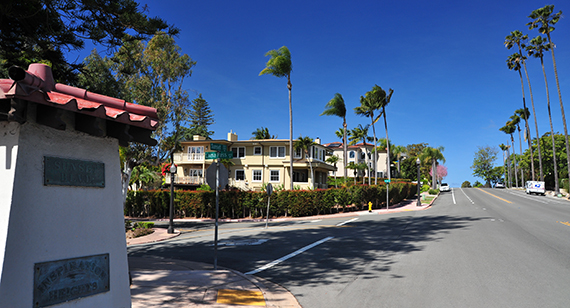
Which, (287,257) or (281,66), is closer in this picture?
(287,257)

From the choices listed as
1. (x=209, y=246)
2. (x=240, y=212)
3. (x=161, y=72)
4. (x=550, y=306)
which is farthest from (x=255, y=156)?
(x=550, y=306)

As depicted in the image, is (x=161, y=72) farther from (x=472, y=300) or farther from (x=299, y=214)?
(x=472, y=300)

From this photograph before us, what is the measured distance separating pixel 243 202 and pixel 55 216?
78.1ft

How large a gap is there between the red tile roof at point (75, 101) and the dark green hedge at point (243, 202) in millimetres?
22770

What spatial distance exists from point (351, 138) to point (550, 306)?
50.2 m

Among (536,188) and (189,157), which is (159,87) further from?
(536,188)

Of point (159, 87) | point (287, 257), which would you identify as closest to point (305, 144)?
point (159, 87)

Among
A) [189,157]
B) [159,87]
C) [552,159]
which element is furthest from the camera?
[552,159]

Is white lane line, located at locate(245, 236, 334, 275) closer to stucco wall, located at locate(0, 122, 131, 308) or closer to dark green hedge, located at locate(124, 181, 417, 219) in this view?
stucco wall, located at locate(0, 122, 131, 308)

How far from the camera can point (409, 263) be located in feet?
29.0

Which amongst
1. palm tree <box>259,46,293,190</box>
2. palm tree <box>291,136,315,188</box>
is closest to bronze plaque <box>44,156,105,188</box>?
palm tree <box>259,46,293,190</box>

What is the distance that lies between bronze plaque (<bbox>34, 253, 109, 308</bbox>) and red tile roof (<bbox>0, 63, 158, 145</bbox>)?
1.45 meters

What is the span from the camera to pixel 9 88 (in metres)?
3.05

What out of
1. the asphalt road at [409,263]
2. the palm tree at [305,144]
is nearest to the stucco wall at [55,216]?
the asphalt road at [409,263]
